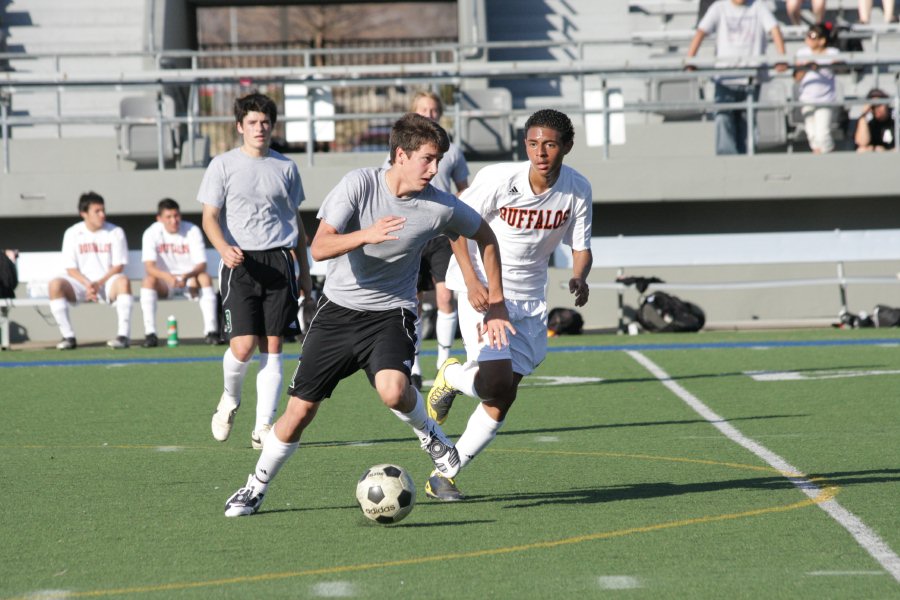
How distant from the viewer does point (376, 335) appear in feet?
21.1

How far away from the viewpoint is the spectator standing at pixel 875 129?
19.9 m

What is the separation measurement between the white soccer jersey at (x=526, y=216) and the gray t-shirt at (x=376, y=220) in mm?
916

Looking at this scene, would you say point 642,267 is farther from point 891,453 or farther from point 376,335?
point 376,335

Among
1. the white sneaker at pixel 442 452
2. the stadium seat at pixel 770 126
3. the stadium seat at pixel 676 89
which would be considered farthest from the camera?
the stadium seat at pixel 676 89

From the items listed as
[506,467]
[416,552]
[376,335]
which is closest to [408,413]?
[376,335]

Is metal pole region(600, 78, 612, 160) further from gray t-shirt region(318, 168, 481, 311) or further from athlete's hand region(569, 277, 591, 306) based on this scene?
gray t-shirt region(318, 168, 481, 311)

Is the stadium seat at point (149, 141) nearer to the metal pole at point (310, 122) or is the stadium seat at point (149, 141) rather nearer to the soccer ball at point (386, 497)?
the metal pole at point (310, 122)

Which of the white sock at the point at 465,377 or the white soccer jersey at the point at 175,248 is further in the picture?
the white soccer jersey at the point at 175,248

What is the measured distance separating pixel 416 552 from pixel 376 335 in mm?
1154

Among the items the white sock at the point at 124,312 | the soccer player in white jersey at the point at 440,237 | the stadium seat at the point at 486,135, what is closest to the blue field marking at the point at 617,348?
the white sock at the point at 124,312

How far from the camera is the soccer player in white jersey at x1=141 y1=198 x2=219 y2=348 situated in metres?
17.1

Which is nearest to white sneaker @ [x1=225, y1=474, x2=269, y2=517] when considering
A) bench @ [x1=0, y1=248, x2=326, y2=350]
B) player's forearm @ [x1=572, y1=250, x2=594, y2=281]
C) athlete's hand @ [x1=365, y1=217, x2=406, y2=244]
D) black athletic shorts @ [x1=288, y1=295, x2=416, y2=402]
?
black athletic shorts @ [x1=288, y1=295, x2=416, y2=402]

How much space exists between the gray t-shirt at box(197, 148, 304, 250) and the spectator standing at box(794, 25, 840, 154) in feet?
40.6

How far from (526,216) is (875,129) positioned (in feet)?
45.9
